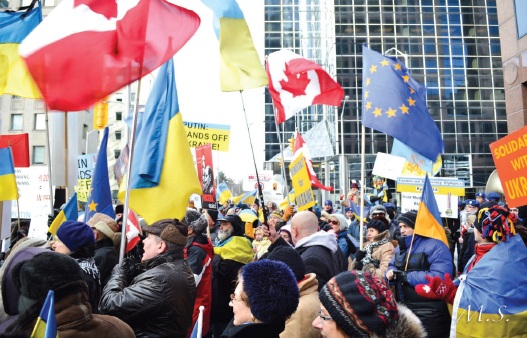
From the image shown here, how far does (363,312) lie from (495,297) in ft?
6.27

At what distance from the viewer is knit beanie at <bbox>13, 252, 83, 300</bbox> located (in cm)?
224

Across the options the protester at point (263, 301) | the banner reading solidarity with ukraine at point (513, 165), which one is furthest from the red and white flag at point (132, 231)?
the banner reading solidarity with ukraine at point (513, 165)

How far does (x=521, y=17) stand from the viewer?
463 inches

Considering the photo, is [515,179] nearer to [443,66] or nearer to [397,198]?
[397,198]

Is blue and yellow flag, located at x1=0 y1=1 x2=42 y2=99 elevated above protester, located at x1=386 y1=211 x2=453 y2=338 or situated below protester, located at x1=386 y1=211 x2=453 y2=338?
above

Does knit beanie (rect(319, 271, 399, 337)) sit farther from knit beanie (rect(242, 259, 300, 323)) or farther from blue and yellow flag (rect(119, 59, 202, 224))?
blue and yellow flag (rect(119, 59, 202, 224))

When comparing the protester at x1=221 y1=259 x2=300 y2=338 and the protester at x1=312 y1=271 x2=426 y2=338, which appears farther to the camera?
the protester at x1=221 y1=259 x2=300 y2=338

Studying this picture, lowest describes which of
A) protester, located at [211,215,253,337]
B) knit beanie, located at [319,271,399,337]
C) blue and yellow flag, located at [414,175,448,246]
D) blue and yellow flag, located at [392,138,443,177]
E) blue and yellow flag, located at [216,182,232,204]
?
protester, located at [211,215,253,337]

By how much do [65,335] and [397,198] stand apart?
43.6 m

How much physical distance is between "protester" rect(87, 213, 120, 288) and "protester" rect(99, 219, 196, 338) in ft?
4.02

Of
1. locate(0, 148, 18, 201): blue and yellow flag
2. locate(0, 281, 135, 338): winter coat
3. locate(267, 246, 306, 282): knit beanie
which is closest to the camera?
locate(0, 281, 135, 338): winter coat

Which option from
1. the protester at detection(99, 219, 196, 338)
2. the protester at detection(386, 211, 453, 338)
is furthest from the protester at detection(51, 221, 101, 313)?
the protester at detection(386, 211, 453, 338)

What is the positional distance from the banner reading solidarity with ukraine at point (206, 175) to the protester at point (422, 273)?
11.5ft

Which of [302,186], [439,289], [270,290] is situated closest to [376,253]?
[439,289]
